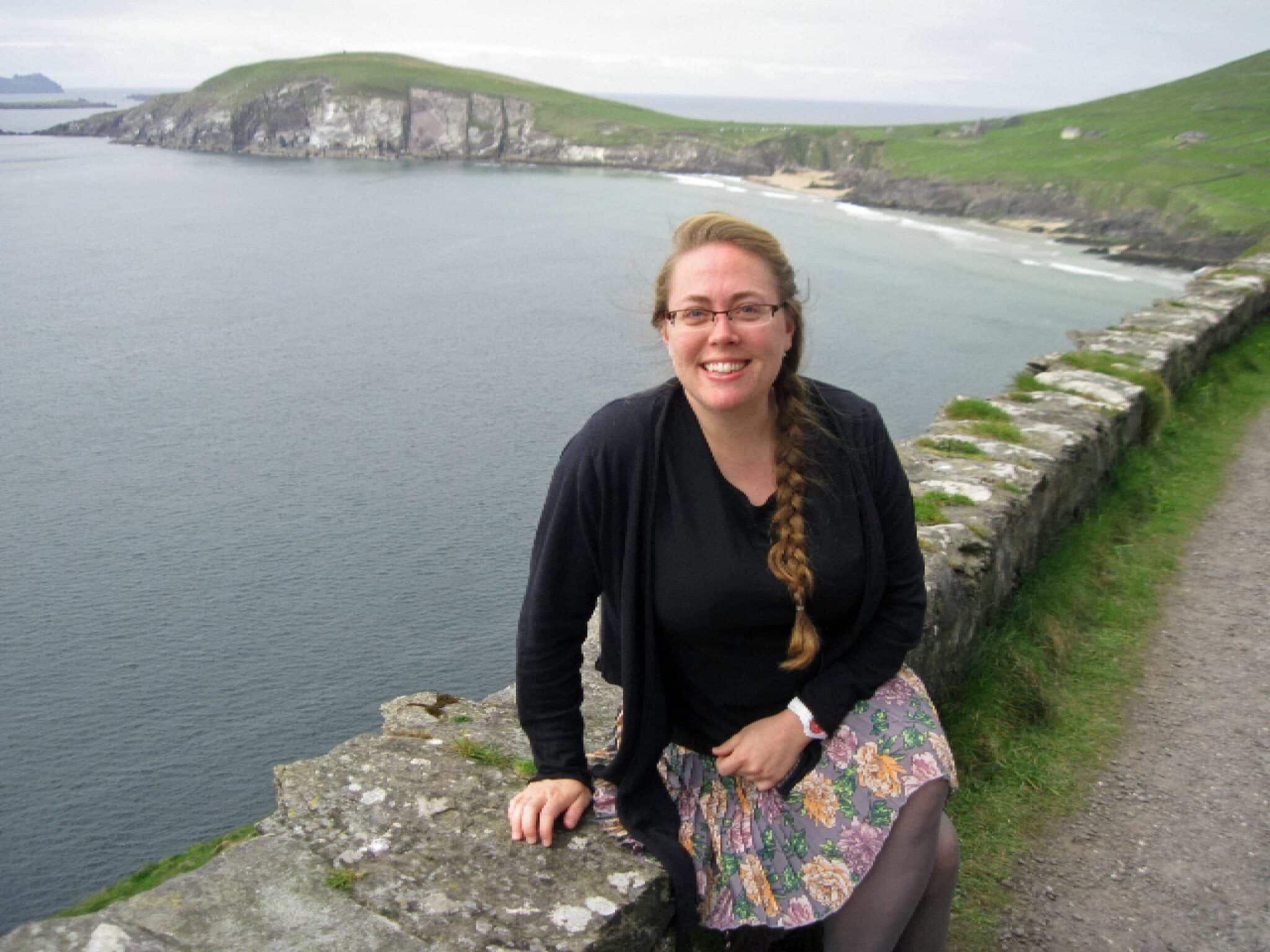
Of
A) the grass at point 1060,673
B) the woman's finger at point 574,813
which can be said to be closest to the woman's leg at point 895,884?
the woman's finger at point 574,813

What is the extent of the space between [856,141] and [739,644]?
9850 centimetres

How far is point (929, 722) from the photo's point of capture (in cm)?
312

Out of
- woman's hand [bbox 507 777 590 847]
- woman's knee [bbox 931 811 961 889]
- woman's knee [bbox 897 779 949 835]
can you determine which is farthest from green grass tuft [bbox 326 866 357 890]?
woman's knee [bbox 931 811 961 889]

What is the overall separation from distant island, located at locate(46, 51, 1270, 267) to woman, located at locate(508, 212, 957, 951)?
A: 50.2 m

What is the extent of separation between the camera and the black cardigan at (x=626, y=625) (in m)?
3.01

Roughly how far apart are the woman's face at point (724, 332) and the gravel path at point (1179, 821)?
223 cm

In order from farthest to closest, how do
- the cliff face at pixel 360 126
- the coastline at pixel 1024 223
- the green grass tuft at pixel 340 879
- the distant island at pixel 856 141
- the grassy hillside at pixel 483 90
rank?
the cliff face at pixel 360 126, the grassy hillside at pixel 483 90, the distant island at pixel 856 141, the coastline at pixel 1024 223, the green grass tuft at pixel 340 879

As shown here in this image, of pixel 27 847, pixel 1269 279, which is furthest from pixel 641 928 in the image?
pixel 1269 279

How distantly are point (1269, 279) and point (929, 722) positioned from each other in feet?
48.3

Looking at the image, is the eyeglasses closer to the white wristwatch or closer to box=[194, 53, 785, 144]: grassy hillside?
the white wristwatch

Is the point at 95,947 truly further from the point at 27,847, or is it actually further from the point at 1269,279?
the point at 1269,279

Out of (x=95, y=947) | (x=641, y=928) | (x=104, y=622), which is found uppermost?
(x=95, y=947)

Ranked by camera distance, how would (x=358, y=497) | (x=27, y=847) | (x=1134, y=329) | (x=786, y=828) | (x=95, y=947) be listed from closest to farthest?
(x=95, y=947)
(x=786, y=828)
(x=27, y=847)
(x=1134, y=329)
(x=358, y=497)

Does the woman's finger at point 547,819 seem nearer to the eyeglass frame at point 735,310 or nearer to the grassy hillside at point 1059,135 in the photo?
the eyeglass frame at point 735,310
